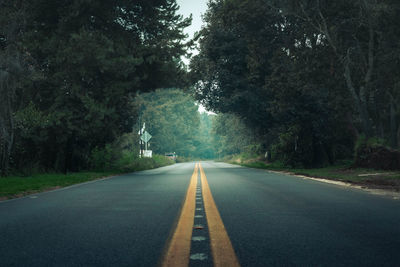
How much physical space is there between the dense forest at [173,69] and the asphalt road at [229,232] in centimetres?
1111

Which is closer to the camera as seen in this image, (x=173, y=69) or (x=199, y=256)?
(x=199, y=256)

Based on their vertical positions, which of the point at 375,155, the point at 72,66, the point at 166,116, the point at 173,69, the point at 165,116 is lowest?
A: the point at 375,155

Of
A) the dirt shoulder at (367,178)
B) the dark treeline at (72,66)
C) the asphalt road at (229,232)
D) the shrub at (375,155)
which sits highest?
the dark treeline at (72,66)

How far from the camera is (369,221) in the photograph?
4.92 meters

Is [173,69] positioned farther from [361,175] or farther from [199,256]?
[199,256]

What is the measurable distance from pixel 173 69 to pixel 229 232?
1863cm

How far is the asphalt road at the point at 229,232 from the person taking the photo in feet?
10.3

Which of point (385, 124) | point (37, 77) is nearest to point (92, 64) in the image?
point (37, 77)

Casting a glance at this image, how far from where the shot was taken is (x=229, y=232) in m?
4.19

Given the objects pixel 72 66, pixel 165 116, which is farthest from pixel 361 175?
pixel 165 116

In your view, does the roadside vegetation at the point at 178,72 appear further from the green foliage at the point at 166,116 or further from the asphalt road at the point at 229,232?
the green foliage at the point at 166,116

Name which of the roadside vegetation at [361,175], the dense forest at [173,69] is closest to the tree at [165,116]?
the dense forest at [173,69]

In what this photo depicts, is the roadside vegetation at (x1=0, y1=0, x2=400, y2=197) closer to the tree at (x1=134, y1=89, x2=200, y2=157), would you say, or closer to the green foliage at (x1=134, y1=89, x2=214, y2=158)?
the green foliage at (x1=134, y1=89, x2=214, y2=158)

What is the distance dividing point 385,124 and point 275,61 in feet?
56.1
